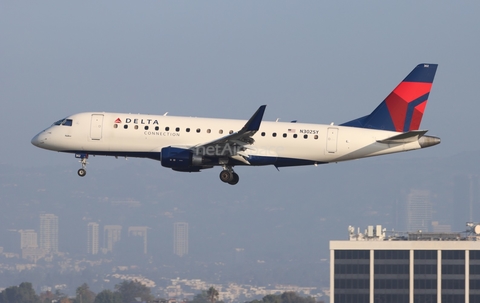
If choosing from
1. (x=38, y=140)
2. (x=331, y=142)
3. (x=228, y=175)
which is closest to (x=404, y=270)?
(x=331, y=142)

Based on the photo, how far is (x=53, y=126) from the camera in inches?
2418

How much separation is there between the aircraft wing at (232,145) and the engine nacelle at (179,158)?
0.43 m

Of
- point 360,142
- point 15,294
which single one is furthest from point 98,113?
point 15,294

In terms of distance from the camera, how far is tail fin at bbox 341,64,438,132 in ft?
200

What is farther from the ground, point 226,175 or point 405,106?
point 405,106

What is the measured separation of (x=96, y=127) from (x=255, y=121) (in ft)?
38.1

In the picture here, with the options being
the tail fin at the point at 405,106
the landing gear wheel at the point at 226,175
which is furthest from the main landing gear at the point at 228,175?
the tail fin at the point at 405,106

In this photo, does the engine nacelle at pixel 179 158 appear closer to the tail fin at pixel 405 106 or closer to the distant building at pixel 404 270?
the tail fin at pixel 405 106

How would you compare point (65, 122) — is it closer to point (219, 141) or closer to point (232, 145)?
point (219, 141)

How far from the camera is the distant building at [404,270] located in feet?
324

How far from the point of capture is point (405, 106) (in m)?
61.8

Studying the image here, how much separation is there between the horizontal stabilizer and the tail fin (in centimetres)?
203

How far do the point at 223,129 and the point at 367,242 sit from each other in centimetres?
4797

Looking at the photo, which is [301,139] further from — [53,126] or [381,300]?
[381,300]
